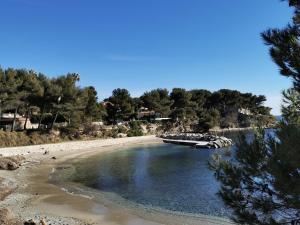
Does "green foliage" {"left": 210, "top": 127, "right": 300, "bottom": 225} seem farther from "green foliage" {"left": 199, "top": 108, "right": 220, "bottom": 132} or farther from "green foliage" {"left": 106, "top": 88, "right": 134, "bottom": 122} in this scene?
"green foliage" {"left": 199, "top": 108, "right": 220, "bottom": 132}

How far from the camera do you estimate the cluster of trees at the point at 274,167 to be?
6.57 m

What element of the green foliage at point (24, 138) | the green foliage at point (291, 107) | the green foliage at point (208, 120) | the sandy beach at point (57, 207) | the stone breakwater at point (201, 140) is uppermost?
the green foliage at point (208, 120)

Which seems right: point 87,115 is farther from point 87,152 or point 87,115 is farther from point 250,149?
point 250,149

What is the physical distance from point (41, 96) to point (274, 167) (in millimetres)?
→ 62289

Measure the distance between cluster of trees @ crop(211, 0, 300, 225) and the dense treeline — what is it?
141 cm

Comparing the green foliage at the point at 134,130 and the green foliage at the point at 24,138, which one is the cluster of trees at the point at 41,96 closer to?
the green foliage at the point at 24,138

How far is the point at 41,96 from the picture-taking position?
65188 mm

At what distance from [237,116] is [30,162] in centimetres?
10565

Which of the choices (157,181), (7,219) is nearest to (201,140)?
(157,181)

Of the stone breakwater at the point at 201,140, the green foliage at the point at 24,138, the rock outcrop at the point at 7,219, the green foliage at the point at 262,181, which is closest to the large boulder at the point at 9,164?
the green foliage at the point at 24,138

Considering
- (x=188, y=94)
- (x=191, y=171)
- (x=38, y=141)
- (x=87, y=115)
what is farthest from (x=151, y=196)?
(x=188, y=94)

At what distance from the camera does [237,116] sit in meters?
141

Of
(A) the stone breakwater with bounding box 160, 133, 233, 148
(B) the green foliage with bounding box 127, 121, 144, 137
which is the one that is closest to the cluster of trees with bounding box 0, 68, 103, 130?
(B) the green foliage with bounding box 127, 121, 144, 137

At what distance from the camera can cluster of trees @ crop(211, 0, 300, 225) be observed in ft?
21.6
